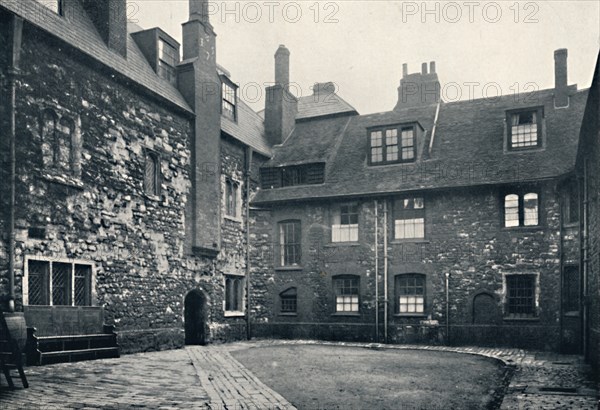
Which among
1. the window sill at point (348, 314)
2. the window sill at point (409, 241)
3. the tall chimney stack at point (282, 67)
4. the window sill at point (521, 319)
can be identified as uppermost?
the tall chimney stack at point (282, 67)

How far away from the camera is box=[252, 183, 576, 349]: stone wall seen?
65.4ft

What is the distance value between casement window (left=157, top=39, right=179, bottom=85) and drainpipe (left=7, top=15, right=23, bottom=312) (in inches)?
263

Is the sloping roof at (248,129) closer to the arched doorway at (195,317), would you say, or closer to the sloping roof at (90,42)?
the sloping roof at (90,42)

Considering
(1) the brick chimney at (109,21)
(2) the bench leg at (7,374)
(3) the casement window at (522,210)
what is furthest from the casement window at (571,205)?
(2) the bench leg at (7,374)

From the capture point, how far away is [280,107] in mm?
27484

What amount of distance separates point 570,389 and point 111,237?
1129 centimetres

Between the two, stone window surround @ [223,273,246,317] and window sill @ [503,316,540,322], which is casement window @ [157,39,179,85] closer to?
stone window surround @ [223,273,246,317]

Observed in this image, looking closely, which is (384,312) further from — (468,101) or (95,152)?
(95,152)

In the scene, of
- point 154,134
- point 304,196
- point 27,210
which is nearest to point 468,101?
point 304,196

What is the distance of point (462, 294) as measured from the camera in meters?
20.9

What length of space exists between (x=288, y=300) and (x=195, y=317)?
460 centimetres

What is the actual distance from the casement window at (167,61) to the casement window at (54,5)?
4162 millimetres

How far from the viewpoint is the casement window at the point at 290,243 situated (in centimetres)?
2389

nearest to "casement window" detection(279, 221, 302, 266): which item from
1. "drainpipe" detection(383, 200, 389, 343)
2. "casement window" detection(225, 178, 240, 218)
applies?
"casement window" detection(225, 178, 240, 218)
